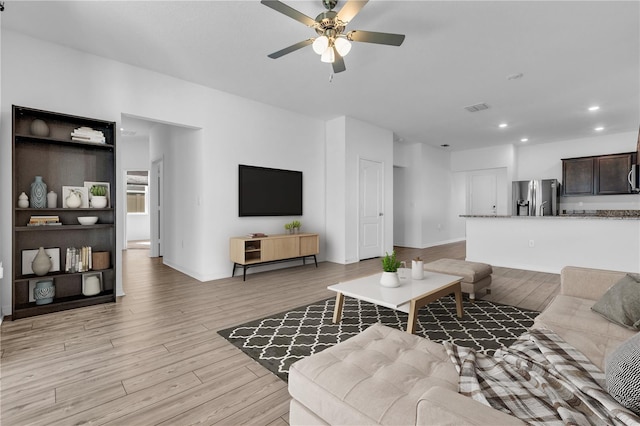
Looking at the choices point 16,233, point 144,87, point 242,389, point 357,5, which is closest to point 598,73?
point 357,5

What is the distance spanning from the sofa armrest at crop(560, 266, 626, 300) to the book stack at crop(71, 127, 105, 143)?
478 cm

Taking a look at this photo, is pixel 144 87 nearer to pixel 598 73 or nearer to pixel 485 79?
pixel 485 79

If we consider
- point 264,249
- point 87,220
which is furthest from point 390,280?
point 87,220

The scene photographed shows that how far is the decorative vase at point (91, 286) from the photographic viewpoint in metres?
3.51

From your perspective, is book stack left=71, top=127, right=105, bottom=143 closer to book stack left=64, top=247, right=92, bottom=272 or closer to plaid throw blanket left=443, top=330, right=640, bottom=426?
book stack left=64, top=247, right=92, bottom=272

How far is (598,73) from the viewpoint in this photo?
159 inches

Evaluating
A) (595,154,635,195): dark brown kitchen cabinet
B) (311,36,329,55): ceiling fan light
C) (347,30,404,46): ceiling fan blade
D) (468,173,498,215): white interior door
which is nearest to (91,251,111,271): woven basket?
(311,36,329,55): ceiling fan light

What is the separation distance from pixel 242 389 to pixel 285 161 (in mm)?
4247

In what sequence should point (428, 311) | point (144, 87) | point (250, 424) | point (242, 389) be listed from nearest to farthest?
point (250, 424)
point (242, 389)
point (428, 311)
point (144, 87)

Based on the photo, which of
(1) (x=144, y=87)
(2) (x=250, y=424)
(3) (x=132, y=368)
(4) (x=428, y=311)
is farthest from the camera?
(1) (x=144, y=87)

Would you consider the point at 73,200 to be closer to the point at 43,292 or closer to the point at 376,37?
the point at 43,292

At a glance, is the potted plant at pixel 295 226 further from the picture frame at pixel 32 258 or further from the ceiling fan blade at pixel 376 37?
the ceiling fan blade at pixel 376 37

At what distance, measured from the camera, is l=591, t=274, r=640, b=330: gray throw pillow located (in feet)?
5.89

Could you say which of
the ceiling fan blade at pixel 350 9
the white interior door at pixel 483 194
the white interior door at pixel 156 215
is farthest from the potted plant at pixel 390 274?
the white interior door at pixel 483 194
